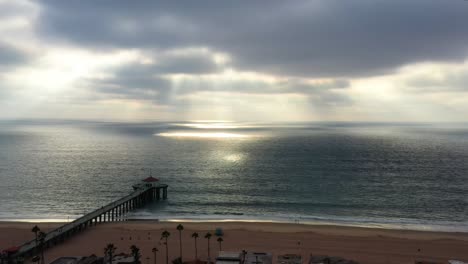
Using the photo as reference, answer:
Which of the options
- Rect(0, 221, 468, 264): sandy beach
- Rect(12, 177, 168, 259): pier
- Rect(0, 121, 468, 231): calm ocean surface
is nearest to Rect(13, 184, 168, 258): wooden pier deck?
Rect(12, 177, 168, 259): pier

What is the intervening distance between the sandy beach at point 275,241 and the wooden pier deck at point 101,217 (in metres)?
1.15

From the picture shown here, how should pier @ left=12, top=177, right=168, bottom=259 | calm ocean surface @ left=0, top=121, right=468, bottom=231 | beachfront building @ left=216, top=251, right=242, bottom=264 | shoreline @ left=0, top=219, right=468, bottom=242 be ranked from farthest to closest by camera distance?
1. calm ocean surface @ left=0, top=121, right=468, bottom=231
2. shoreline @ left=0, top=219, right=468, bottom=242
3. pier @ left=12, top=177, right=168, bottom=259
4. beachfront building @ left=216, top=251, right=242, bottom=264

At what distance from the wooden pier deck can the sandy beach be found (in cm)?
115

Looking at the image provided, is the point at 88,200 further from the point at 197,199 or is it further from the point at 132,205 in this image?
the point at 197,199

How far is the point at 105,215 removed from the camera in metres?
54.3

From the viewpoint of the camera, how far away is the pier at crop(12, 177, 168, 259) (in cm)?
3734

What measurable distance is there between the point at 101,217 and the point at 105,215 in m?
3.19

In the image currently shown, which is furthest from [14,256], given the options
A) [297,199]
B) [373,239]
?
[297,199]

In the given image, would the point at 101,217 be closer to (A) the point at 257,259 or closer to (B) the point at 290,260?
(A) the point at 257,259

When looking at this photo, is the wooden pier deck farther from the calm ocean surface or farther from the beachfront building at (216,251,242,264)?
the beachfront building at (216,251,242,264)

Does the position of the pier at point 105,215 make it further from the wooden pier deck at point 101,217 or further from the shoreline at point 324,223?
the shoreline at point 324,223

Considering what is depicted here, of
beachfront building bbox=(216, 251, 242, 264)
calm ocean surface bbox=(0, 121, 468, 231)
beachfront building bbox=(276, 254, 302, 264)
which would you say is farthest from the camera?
calm ocean surface bbox=(0, 121, 468, 231)

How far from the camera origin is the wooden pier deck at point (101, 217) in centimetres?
3719

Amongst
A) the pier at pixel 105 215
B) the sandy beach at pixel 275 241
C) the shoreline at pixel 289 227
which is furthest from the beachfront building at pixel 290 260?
the pier at pixel 105 215
